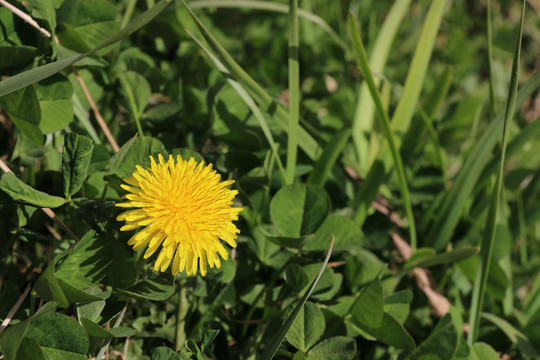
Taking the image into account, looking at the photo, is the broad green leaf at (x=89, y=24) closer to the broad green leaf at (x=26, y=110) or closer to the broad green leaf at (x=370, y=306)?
the broad green leaf at (x=26, y=110)

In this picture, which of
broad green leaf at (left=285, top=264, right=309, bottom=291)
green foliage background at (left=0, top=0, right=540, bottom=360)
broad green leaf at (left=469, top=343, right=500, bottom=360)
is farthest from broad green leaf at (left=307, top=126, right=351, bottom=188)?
broad green leaf at (left=469, top=343, right=500, bottom=360)

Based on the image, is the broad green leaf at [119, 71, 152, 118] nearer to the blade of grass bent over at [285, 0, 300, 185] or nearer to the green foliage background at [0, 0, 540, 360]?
the green foliage background at [0, 0, 540, 360]

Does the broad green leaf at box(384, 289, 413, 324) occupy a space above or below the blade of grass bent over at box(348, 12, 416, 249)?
below

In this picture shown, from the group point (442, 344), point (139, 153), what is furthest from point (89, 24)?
point (442, 344)

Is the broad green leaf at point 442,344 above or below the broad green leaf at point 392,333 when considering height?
above

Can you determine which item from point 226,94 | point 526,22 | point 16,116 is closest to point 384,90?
point 226,94

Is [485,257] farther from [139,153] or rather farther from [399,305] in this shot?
[139,153]

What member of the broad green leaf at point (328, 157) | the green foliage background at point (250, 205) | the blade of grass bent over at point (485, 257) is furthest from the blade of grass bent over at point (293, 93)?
the blade of grass bent over at point (485, 257)
